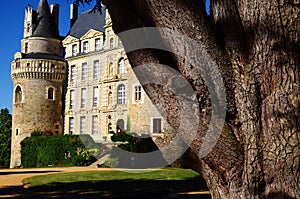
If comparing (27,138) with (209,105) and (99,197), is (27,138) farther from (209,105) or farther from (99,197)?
(209,105)

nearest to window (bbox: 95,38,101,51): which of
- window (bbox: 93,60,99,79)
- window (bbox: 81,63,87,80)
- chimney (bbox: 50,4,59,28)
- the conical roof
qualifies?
window (bbox: 93,60,99,79)

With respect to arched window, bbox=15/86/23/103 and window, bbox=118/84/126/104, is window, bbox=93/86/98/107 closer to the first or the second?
window, bbox=118/84/126/104

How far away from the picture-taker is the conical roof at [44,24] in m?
35.1

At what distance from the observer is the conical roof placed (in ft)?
115

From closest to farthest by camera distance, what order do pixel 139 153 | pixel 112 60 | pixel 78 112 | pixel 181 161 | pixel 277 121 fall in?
pixel 277 121 → pixel 181 161 → pixel 139 153 → pixel 112 60 → pixel 78 112

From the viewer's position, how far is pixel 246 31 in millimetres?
3496

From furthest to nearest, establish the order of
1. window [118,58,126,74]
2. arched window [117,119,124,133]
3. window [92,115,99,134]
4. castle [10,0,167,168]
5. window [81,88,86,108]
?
window [81,88,86,108]
window [92,115,99,134]
castle [10,0,167,168]
window [118,58,126,74]
arched window [117,119,124,133]

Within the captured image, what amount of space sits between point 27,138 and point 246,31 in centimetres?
3070

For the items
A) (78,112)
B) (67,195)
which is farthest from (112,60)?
(67,195)

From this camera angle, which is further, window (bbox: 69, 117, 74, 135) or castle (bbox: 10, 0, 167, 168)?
window (bbox: 69, 117, 74, 135)

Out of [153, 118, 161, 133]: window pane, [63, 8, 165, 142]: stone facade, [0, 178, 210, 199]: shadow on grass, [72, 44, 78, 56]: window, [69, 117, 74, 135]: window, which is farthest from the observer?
[72, 44, 78, 56]: window

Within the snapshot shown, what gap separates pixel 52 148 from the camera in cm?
2906

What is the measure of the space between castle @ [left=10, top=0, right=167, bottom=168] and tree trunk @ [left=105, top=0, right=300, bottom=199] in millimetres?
25246

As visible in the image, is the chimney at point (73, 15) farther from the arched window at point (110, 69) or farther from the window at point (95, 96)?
the arched window at point (110, 69)
